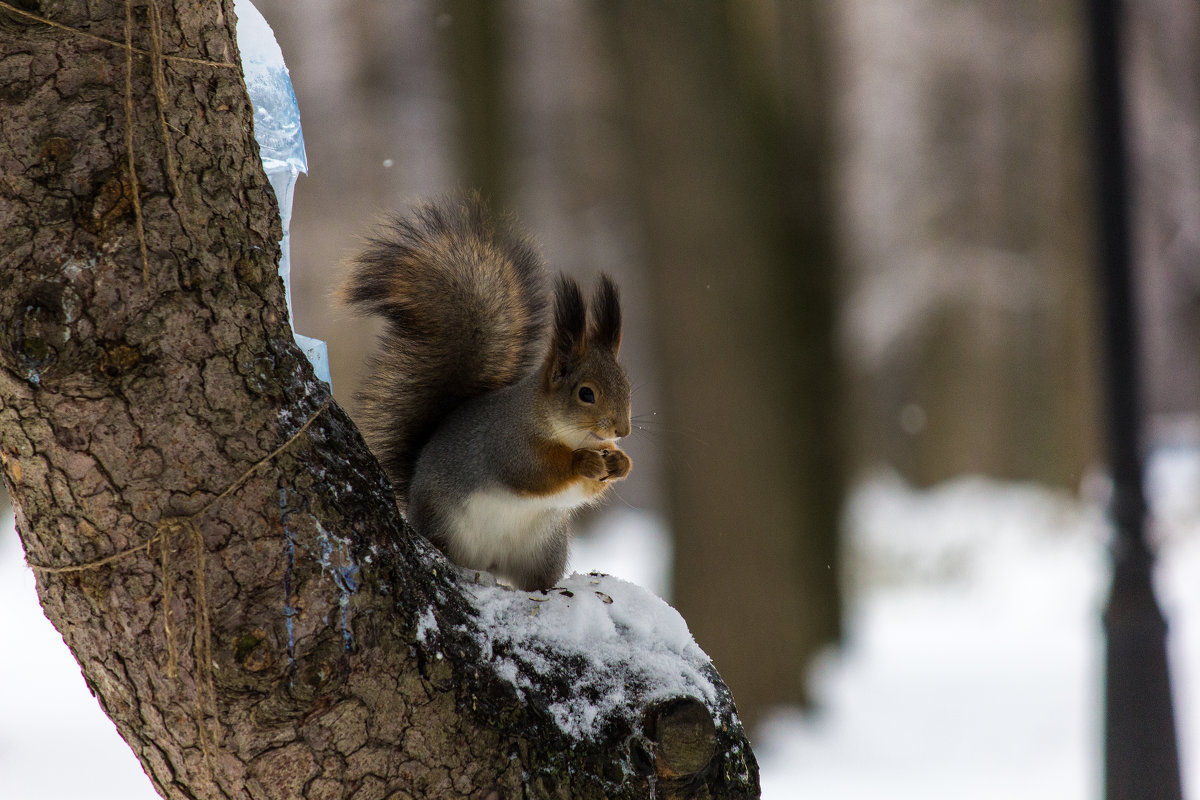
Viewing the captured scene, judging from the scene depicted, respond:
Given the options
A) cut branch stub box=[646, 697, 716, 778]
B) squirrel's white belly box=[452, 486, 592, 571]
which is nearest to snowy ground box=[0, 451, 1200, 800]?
squirrel's white belly box=[452, 486, 592, 571]

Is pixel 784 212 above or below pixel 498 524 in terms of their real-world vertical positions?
above

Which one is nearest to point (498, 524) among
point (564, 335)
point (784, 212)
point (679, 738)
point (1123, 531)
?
point (564, 335)

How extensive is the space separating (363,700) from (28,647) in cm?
332

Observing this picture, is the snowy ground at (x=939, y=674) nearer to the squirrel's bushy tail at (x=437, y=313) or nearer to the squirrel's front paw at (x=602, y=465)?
the squirrel's bushy tail at (x=437, y=313)

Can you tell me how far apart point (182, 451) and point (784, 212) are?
2.89 metres

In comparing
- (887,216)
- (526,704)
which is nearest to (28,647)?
(526,704)

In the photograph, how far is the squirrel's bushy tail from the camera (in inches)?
51.2

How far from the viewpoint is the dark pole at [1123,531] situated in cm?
242

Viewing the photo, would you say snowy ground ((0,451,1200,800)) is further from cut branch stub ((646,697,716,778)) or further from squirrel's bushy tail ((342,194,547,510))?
cut branch stub ((646,697,716,778))

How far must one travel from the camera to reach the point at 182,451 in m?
0.91

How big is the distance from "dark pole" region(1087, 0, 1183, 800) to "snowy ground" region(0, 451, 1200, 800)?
5.6 inches

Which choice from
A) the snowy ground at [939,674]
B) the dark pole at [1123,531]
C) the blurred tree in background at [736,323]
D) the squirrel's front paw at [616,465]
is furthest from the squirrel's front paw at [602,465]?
the blurred tree in background at [736,323]

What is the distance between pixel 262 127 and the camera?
3.75ft

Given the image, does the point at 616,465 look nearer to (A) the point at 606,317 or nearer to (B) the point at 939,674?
(A) the point at 606,317
